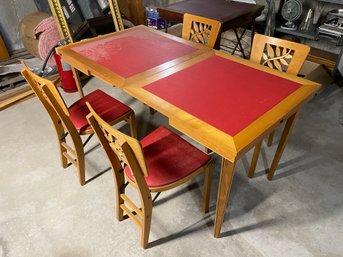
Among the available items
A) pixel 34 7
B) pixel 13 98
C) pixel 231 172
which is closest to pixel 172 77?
pixel 231 172

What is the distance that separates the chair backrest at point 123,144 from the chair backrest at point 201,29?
1.32 meters

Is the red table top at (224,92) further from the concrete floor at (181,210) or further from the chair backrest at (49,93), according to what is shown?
the concrete floor at (181,210)

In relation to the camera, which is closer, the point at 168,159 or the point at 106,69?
the point at 168,159

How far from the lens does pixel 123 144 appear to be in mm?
973

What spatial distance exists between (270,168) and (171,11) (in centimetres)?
202

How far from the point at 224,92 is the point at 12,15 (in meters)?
3.44

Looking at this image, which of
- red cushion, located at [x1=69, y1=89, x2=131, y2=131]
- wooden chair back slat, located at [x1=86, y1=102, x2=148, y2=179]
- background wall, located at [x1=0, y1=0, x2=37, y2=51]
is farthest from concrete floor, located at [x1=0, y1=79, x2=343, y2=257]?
background wall, located at [x1=0, y1=0, x2=37, y2=51]

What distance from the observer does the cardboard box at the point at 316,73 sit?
2.94 metres

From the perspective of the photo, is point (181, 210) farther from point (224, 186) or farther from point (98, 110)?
point (98, 110)

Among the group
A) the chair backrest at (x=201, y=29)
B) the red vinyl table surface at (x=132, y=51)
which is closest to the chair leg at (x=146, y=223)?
the red vinyl table surface at (x=132, y=51)

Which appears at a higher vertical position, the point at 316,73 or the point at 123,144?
the point at 123,144

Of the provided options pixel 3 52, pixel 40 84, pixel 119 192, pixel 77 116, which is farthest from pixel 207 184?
pixel 3 52

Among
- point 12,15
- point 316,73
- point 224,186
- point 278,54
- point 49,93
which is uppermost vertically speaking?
point 49,93

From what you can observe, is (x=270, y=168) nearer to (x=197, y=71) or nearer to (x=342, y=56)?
(x=197, y=71)
